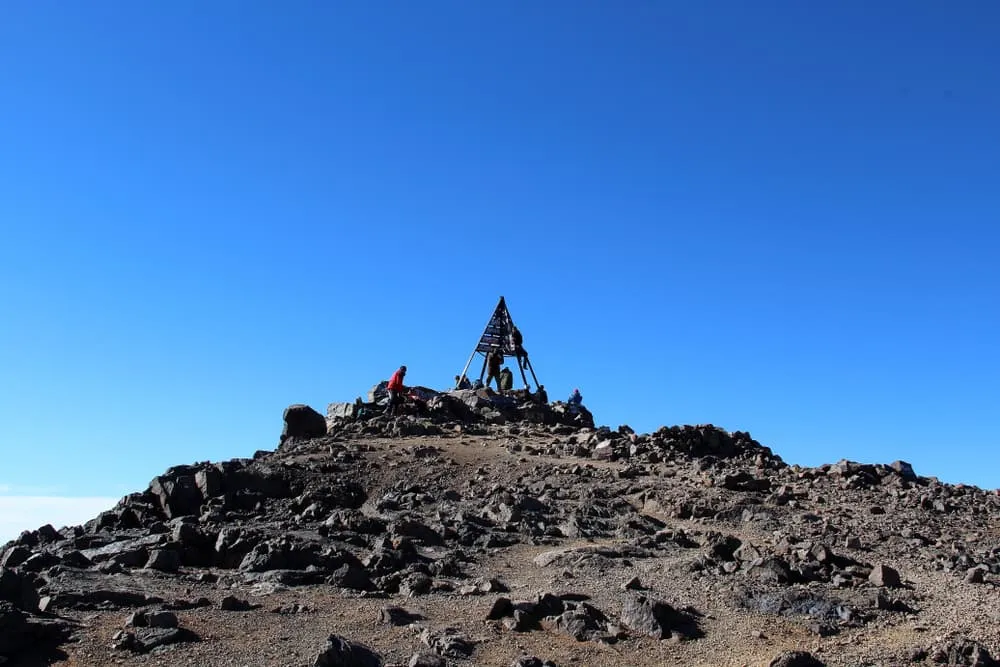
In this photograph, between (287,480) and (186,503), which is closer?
(186,503)

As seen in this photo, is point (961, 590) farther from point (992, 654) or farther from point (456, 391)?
point (456, 391)

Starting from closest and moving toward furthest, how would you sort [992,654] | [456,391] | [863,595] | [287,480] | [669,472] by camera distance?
1. [992,654]
2. [863,595]
3. [287,480]
4. [669,472]
5. [456,391]

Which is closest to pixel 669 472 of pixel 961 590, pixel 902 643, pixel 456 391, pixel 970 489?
pixel 970 489

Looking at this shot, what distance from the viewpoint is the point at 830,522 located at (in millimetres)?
14219

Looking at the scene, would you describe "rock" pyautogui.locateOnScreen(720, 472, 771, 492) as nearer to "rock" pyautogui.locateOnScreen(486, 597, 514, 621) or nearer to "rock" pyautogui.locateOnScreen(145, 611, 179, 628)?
"rock" pyautogui.locateOnScreen(486, 597, 514, 621)

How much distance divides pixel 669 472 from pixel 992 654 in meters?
9.45

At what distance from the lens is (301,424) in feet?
70.2

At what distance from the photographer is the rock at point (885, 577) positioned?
10.7 metres

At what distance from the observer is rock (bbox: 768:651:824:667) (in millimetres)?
7968

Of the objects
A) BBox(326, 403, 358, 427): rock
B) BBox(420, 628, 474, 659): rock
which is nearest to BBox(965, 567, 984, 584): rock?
BBox(420, 628, 474, 659): rock

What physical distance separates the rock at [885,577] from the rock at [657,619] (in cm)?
280

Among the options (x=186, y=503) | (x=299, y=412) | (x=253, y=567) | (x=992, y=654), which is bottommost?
(x=992, y=654)

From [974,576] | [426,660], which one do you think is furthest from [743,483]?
[426,660]

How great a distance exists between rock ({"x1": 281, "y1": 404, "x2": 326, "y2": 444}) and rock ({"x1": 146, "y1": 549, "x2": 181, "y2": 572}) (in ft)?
33.4
